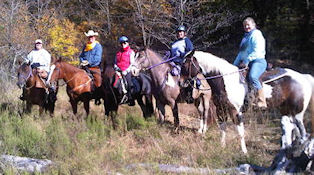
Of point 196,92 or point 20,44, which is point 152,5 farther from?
point 20,44

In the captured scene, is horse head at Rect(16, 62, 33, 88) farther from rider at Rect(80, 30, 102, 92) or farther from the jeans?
the jeans

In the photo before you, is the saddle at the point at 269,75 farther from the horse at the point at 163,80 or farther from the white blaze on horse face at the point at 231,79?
the horse at the point at 163,80

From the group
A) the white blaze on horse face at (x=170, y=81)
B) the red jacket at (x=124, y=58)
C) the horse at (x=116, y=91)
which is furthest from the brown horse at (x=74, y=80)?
A: the white blaze on horse face at (x=170, y=81)

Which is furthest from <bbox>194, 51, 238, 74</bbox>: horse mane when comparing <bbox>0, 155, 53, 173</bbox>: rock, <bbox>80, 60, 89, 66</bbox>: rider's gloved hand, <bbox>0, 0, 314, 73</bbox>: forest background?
<bbox>0, 0, 314, 73</bbox>: forest background

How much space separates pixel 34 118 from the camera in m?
A: 8.38

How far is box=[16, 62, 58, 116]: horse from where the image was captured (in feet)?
28.8

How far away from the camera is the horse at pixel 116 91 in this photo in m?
8.48

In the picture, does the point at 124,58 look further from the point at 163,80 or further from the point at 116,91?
the point at 163,80

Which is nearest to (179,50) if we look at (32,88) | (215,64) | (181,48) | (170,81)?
(181,48)

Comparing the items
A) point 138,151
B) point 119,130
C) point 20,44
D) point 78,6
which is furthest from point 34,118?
point 78,6

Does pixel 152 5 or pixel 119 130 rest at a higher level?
pixel 152 5

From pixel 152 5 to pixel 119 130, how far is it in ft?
16.9

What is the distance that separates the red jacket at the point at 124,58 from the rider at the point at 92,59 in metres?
0.86

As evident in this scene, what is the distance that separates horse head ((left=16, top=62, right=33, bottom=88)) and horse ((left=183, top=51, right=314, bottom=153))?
4.48 m
